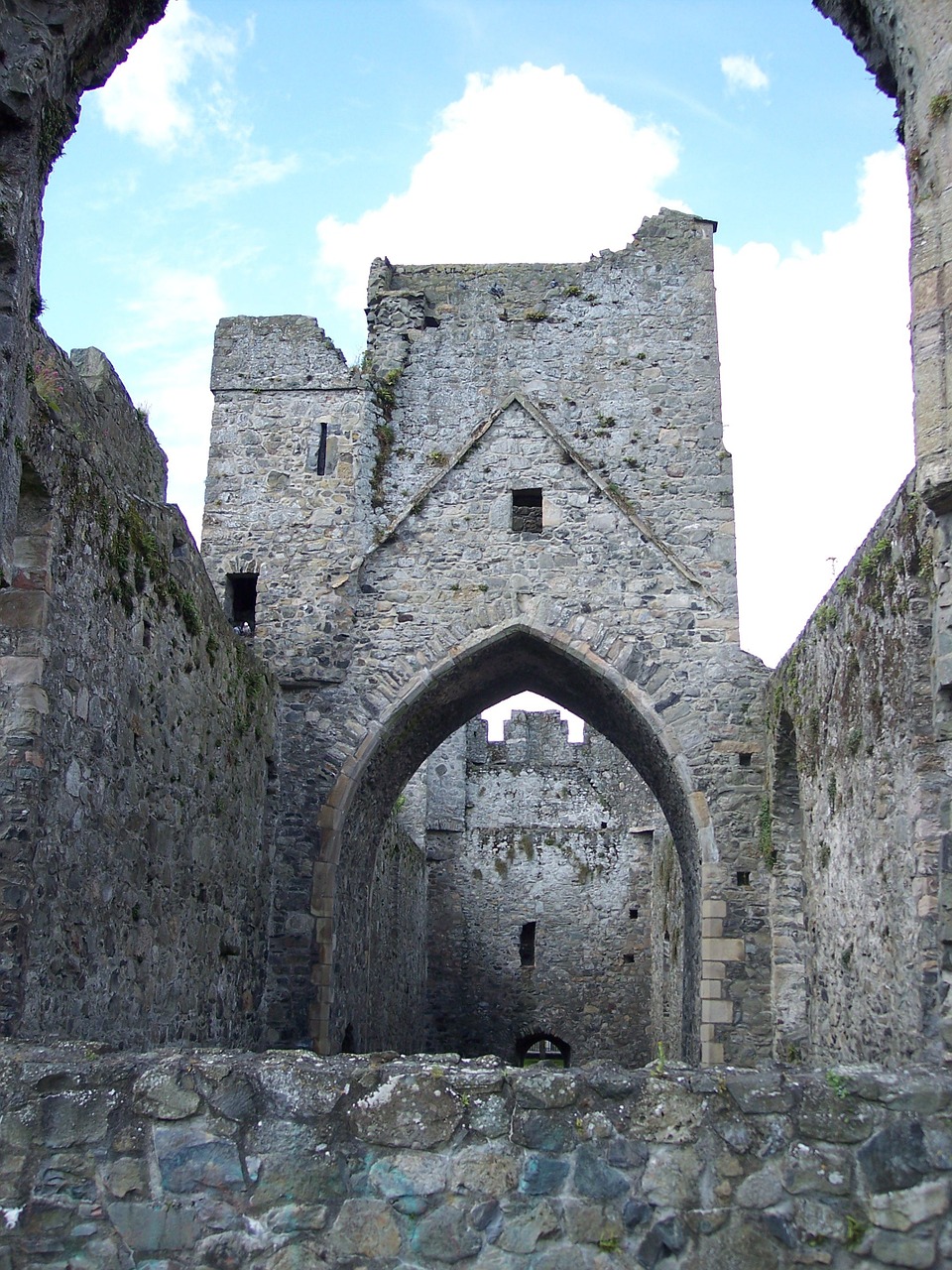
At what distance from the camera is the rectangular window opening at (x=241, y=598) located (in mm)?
12547

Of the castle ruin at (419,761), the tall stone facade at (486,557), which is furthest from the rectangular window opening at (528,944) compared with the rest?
the tall stone facade at (486,557)

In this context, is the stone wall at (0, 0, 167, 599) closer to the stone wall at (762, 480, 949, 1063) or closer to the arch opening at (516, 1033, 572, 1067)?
the stone wall at (762, 480, 949, 1063)

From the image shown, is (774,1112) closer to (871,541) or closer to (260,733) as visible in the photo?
(871,541)

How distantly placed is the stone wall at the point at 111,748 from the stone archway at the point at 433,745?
4.95 feet

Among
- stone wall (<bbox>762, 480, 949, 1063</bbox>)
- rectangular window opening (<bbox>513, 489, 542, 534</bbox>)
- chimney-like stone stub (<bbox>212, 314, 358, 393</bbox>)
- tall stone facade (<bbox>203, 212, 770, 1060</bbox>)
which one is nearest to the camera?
stone wall (<bbox>762, 480, 949, 1063</bbox>)

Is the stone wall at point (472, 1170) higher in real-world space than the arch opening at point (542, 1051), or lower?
higher

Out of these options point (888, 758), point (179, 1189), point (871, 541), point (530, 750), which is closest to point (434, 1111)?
point (179, 1189)

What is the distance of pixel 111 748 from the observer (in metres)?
6.60

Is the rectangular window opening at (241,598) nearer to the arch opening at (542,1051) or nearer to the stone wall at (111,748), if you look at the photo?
the stone wall at (111,748)

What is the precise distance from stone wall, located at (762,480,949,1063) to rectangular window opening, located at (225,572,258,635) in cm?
552

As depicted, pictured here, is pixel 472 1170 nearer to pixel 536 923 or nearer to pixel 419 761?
pixel 419 761

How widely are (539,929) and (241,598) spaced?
10202 mm

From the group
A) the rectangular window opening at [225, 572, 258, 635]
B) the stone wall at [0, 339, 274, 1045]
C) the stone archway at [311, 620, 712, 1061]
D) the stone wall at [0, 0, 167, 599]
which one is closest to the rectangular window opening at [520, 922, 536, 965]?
the stone archway at [311, 620, 712, 1061]

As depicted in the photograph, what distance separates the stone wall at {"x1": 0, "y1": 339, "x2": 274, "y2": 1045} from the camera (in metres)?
5.59
